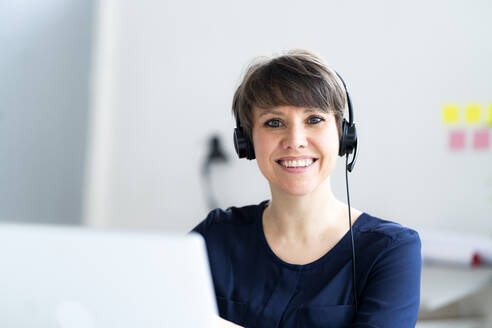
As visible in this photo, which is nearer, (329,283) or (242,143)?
(329,283)

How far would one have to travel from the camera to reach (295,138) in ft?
3.67

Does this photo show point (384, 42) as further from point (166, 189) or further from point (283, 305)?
point (283, 305)

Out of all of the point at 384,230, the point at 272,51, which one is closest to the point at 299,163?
the point at 384,230

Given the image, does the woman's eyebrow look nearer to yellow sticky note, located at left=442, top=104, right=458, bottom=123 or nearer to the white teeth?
the white teeth

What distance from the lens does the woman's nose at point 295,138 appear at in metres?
1.12

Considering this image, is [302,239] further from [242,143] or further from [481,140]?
[481,140]

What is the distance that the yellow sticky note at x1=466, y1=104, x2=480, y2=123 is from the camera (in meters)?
2.28

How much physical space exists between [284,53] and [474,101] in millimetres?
1433

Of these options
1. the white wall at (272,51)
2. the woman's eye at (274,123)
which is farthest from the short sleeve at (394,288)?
the white wall at (272,51)

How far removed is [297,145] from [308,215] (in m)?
0.18

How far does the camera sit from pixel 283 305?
3.56 feet

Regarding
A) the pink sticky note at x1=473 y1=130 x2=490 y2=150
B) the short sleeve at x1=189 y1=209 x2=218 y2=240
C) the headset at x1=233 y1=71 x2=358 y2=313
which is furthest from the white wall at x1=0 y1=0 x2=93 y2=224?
the pink sticky note at x1=473 y1=130 x2=490 y2=150

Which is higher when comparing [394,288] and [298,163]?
[298,163]

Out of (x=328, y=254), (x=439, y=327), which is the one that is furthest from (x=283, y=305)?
(x=439, y=327)
